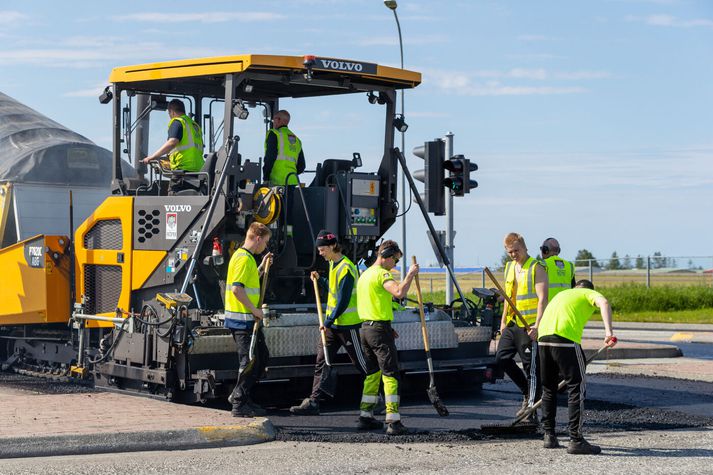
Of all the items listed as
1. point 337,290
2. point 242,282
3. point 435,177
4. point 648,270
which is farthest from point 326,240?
point 648,270

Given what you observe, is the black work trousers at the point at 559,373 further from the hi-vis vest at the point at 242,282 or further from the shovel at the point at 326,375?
the hi-vis vest at the point at 242,282

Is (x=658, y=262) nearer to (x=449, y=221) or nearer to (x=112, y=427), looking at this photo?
(x=449, y=221)

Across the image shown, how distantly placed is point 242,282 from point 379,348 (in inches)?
56.6

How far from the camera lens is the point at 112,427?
9797 millimetres

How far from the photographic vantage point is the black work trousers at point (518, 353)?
1145 centimetres

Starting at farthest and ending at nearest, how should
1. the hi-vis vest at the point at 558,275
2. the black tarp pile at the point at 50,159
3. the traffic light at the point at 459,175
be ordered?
the traffic light at the point at 459,175 → the black tarp pile at the point at 50,159 → the hi-vis vest at the point at 558,275

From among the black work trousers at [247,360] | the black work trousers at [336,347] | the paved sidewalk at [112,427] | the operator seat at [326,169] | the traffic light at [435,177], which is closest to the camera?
the paved sidewalk at [112,427]

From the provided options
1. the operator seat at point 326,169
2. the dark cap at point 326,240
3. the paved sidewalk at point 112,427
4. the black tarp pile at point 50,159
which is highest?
the black tarp pile at point 50,159

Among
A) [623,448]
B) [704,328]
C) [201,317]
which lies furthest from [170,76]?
[704,328]

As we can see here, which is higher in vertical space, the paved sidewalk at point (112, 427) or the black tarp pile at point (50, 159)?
the black tarp pile at point (50, 159)

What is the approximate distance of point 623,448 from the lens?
9695 millimetres

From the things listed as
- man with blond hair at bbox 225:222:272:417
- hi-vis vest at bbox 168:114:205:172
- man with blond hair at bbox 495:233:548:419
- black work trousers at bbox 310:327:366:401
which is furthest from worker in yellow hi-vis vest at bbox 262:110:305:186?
man with blond hair at bbox 495:233:548:419

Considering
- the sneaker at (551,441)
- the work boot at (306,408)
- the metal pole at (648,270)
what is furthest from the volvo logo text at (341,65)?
the metal pole at (648,270)

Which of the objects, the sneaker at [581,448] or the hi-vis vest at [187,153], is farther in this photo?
the hi-vis vest at [187,153]
